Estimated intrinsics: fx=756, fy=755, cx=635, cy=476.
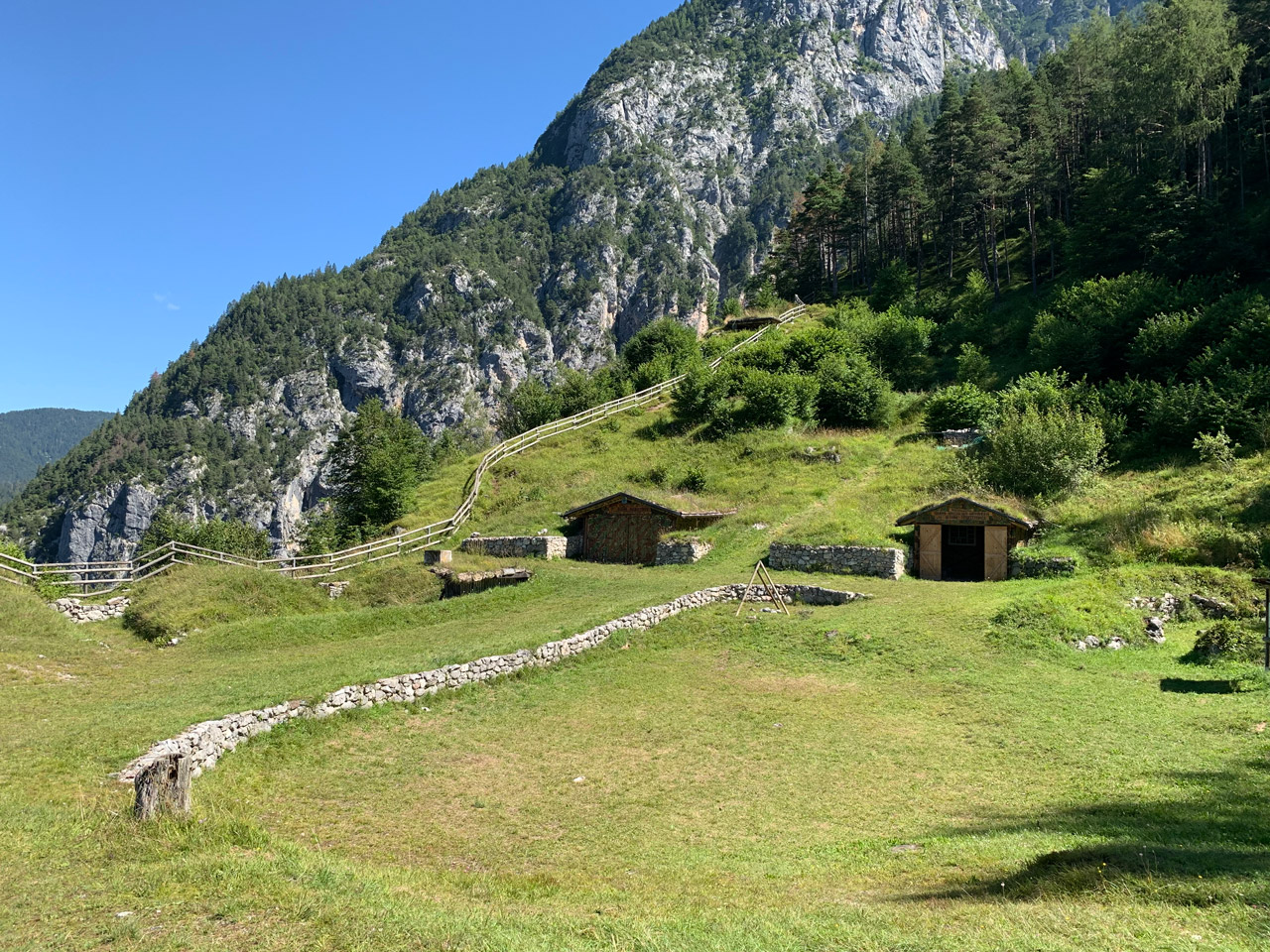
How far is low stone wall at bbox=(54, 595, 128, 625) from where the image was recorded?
2755 centimetres

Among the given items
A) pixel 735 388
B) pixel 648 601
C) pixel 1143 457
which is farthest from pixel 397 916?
pixel 735 388

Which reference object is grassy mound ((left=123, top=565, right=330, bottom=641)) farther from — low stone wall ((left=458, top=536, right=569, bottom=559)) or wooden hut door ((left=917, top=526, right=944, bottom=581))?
wooden hut door ((left=917, top=526, right=944, bottom=581))

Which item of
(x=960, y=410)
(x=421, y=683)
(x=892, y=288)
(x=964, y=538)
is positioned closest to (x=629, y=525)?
(x=964, y=538)

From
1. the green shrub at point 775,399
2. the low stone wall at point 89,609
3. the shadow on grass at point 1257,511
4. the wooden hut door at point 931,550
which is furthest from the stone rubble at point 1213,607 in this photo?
the low stone wall at point 89,609

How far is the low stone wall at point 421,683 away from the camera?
1311 cm

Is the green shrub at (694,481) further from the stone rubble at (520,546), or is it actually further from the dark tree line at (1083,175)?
the dark tree line at (1083,175)

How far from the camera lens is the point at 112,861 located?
8586mm

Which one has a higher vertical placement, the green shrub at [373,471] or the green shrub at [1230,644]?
the green shrub at [373,471]

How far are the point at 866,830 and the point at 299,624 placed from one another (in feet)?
71.8

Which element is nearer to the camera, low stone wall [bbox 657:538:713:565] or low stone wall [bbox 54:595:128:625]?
low stone wall [bbox 54:595:128:625]

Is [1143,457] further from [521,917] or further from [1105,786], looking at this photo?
[521,917]

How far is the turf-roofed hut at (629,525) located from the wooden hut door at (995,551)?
12601 mm

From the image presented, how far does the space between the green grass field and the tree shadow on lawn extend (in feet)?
0.15

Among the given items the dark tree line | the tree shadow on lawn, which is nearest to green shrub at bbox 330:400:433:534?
the tree shadow on lawn
